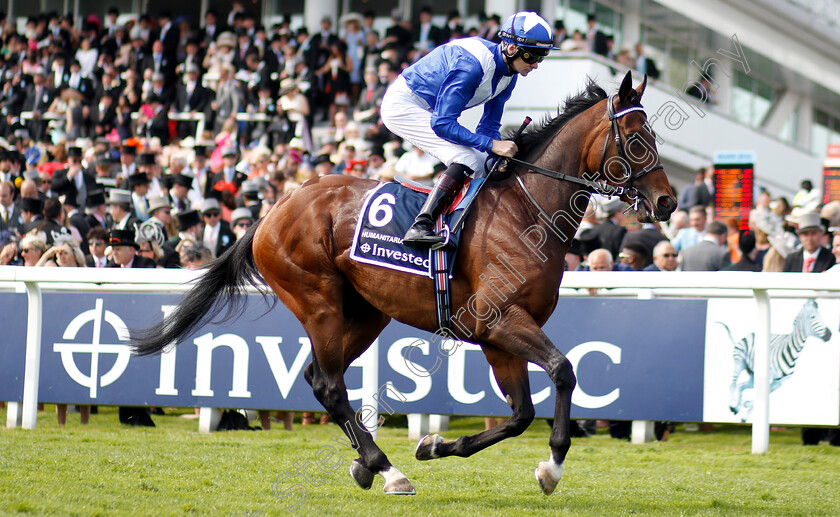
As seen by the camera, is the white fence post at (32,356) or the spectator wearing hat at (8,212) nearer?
the white fence post at (32,356)

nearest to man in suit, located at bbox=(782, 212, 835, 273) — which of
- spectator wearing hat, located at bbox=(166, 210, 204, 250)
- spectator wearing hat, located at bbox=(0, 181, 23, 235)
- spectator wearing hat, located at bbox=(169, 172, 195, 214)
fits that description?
spectator wearing hat, located at bbox=(166, 210, 204, 250)

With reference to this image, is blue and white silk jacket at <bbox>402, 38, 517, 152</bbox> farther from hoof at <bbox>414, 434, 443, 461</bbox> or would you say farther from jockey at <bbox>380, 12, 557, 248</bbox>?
hoof at <bbox>414, 434, 443, 461</bbox>

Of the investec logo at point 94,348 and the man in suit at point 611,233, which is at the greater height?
the man in suit at point 611,233

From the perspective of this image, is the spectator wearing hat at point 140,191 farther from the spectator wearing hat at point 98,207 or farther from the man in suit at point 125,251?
the man in suit at point 125,251

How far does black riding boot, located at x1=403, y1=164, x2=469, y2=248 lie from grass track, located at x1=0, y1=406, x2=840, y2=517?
114 cm

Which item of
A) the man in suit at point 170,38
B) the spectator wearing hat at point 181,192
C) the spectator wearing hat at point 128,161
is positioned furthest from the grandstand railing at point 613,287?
the man in suit at point 170,38

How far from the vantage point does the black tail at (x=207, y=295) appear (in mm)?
5449

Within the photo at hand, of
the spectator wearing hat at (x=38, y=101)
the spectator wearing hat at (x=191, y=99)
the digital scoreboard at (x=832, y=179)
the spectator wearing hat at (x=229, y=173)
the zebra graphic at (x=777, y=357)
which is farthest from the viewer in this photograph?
the spectator wearing hat at (x=38, y=101)

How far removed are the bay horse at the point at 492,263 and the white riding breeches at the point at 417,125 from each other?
212 mm

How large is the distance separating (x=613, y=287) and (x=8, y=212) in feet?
22.4

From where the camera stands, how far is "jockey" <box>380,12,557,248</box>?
15.0 ft

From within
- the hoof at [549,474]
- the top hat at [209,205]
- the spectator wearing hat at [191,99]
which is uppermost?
the spectator wearing hat at [191,99]

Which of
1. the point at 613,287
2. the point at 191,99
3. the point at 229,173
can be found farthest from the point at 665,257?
the point at 191,99

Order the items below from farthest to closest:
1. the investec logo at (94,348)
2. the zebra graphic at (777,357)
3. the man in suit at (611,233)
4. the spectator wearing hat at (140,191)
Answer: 1. the spectator wearing hat at (140,191)
2. the man in suit at (611,233)
3. the investec logo at (94,348)
4. the zebra graphic at (777,357)
